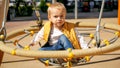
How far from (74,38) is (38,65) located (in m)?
1.89

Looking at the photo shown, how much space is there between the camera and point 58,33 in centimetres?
301

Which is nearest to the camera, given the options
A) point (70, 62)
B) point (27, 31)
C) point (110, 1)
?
point (70, 62)

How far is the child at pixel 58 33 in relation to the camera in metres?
2.82

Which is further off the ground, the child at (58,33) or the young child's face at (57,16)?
the young child's face at (57,16)

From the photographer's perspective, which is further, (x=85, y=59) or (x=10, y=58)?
(x=10, y=58)

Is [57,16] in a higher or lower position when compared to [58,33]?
higher

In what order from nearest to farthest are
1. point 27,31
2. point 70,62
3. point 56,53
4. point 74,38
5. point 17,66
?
point 56,53
point 70,62
point 74,38
point 27,31
point 17,66

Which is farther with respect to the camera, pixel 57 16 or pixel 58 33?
pixel 58 33

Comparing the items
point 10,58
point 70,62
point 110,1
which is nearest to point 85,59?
point 70,62

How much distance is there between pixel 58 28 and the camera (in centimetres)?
305

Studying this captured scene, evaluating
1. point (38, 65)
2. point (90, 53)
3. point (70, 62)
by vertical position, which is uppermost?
point (90, 53)

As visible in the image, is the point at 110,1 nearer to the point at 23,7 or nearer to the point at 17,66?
the point at 23,7

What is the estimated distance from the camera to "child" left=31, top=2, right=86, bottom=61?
282cm

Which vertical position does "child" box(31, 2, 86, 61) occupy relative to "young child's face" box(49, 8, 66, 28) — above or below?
below
